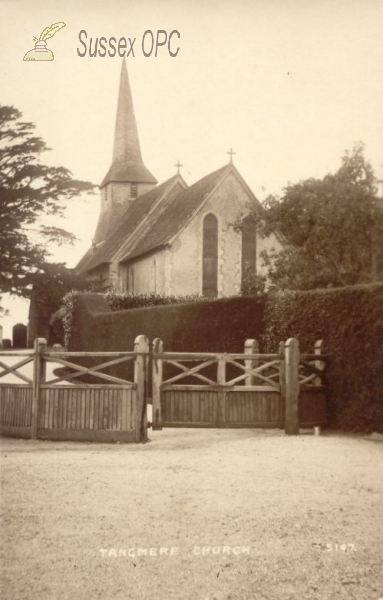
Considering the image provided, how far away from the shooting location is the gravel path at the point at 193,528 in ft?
12.8

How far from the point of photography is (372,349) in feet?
29.0

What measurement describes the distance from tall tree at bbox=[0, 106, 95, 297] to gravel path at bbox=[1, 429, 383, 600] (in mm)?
2042

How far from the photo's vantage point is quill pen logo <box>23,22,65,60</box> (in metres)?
5.31

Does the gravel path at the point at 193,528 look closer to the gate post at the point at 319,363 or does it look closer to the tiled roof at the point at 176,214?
the gate post at the point at 319,363

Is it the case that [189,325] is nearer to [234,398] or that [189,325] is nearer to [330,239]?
[234,398]

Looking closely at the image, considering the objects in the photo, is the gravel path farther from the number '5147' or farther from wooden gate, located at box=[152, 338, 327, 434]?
wooden gate, located at box=[152, 338, 327, 434]

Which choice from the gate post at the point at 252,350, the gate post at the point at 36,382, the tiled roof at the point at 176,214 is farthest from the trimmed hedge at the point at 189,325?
the tiled roof at the point at 176,214

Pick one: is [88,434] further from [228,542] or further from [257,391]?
[228,542]

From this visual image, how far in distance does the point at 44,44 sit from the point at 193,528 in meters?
4.14

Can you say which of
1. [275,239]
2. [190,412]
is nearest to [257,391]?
[190,412]

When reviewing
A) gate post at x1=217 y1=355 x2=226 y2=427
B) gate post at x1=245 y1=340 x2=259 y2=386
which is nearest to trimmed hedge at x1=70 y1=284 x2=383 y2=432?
gate post at x1=245 y1=340 x2=259 y2=386

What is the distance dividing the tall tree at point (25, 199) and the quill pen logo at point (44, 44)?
551 mm

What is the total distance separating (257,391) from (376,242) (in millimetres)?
8351

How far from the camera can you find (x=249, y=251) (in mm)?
22312
